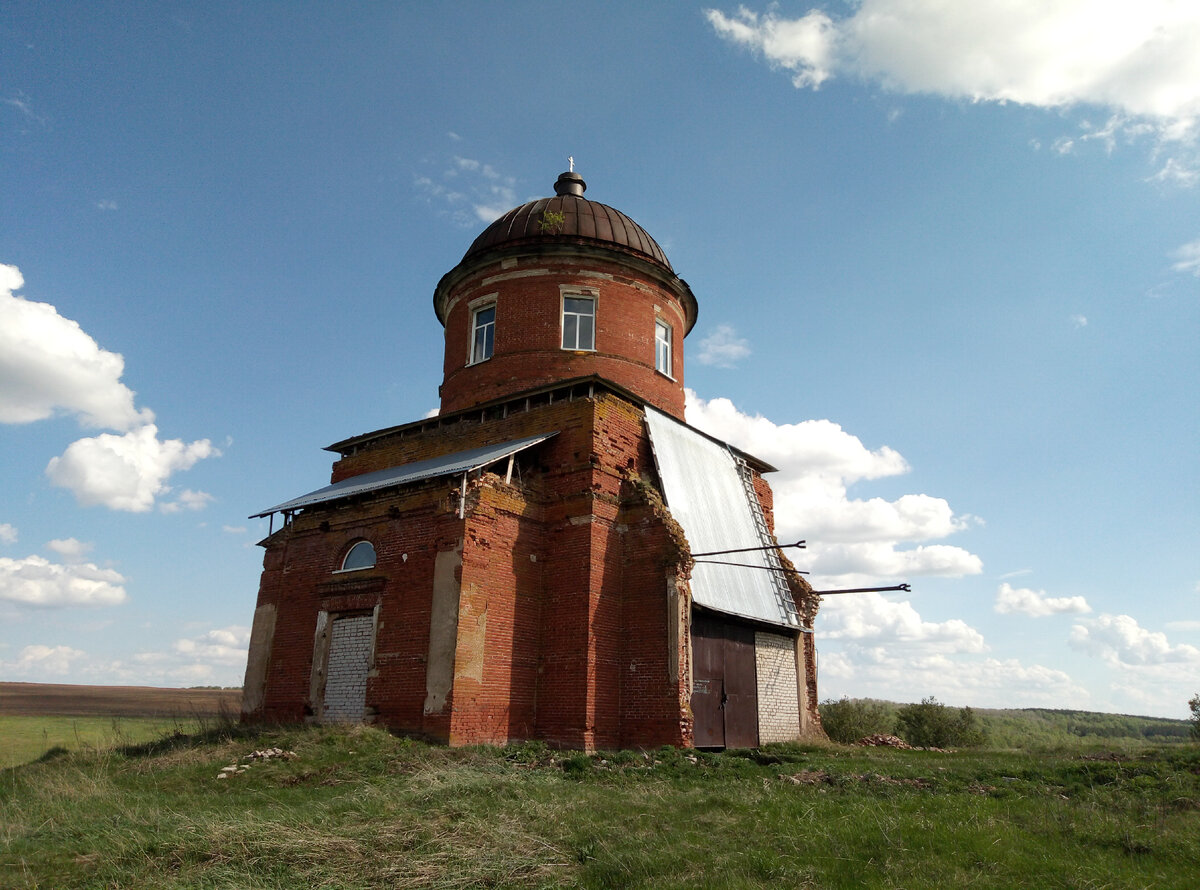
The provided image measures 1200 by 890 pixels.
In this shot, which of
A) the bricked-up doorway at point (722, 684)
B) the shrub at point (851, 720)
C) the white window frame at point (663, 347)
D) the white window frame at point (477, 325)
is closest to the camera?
the bricked-up doorway at point (722, 684)

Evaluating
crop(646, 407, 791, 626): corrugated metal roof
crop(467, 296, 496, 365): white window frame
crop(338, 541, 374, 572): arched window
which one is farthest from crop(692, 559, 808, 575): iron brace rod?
crop(467, 296, 496, 365): white window frame

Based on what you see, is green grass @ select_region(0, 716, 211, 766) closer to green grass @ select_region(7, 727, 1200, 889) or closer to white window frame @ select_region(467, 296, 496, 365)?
green grass @ select_region(7, 727, 1200, 889)

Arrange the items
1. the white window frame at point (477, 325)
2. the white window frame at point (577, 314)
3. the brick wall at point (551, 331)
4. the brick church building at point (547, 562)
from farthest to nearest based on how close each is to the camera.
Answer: the white window frame at point (477, 325) < the white window frame at point (577, 314) < the brick wall at point (551, 331) < the brick church building at point (547, 562)

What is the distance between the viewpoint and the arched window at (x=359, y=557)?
15.0 meters

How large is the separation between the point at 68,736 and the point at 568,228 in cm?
1799

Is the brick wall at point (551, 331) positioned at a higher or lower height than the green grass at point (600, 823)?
higher

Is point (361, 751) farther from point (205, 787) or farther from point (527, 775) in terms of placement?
point (527, 775)

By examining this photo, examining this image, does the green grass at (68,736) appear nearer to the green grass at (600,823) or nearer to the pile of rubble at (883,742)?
the green grass at (600,823)

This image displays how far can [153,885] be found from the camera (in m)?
5.71

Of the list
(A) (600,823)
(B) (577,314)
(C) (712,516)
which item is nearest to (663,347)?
(B) (577,314)

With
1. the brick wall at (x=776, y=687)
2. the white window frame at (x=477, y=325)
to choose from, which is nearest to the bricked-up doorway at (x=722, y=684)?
the brick wall at (x=776, y=687)

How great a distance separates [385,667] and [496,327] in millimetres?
8171

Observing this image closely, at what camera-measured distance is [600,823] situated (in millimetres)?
7230

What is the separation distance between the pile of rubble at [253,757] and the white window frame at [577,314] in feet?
32.8
